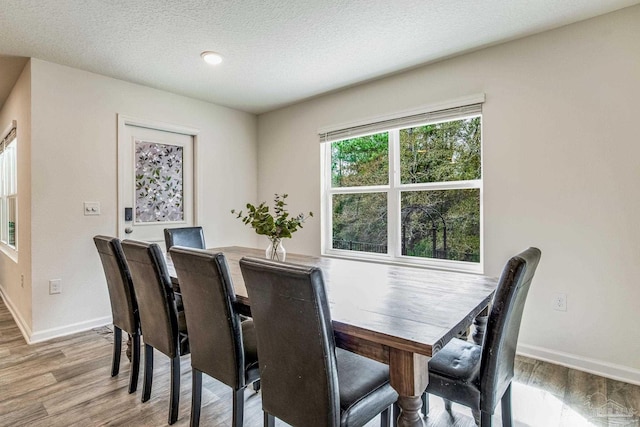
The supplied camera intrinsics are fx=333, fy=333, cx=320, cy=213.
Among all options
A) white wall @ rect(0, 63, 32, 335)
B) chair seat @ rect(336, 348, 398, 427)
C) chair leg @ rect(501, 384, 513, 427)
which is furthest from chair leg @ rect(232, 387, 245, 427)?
white wall @ rect(0, 63, 32, 335)

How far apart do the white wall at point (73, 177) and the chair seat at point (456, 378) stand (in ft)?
10.2

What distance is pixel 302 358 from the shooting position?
1115 mm

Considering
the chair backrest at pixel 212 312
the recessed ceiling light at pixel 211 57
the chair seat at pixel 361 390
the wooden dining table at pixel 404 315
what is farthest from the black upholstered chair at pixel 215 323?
the recessed ceiling light at pixel 211 57

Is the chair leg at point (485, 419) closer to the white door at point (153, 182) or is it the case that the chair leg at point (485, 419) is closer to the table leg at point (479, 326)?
the table leg at point (479, 326)

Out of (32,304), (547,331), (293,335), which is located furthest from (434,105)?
(32,304)

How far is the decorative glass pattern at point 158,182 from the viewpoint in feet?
11.4

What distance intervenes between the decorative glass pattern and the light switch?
1.27 feet

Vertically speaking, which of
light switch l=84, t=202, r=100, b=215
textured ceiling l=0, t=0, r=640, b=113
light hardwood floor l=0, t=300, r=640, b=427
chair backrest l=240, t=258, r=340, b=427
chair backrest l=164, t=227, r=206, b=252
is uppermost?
textured ceiling l=0, t=0, r=640, b=113

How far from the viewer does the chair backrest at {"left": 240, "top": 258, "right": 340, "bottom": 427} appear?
3.48 feet

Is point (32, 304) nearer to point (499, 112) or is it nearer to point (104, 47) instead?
point (104, 47)

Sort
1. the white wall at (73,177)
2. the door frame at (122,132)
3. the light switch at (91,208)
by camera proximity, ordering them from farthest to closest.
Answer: the door frame at (122,132) → the light switch at (91,208) → the white wall at (73,177)

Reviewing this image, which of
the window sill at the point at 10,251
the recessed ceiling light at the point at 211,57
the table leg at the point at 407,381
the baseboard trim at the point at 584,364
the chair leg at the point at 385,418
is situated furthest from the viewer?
the window sill at the point at 10,251

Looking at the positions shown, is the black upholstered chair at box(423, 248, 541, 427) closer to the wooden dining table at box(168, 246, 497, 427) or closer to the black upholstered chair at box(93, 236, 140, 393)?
the wooden dining table at box(168, 246, 497, 427)

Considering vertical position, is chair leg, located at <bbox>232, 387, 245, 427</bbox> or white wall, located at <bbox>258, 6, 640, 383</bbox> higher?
white wall, located at <bbox>258, 6, 640, 383</bbox>
